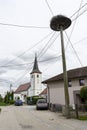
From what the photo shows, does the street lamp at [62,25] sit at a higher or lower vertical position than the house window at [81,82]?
higher

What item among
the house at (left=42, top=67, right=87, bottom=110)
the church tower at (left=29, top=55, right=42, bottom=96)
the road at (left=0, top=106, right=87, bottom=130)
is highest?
the church tower at (left=29, top=55, right=42, bottom=96)

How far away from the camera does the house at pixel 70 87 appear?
76.9ft

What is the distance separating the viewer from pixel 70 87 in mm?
24594

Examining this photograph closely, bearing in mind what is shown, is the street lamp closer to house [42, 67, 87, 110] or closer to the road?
the road

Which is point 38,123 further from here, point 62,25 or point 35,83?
point 35,83

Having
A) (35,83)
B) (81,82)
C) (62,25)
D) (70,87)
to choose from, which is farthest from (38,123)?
(35,83)

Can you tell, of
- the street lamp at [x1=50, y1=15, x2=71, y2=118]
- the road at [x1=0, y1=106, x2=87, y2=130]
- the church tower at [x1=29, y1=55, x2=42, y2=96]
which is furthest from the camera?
the church tower at [x1=29, y1=55, x2=42, y2=96]

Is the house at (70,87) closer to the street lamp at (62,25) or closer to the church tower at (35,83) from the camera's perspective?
the street lamp at (62,25)

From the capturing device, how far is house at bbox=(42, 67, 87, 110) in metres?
23.4

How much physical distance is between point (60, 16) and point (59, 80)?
480 inches

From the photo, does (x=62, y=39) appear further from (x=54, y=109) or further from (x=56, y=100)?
(x=56, y=100)

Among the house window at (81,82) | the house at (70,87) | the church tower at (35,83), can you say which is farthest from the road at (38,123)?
the church tower at (35,83)

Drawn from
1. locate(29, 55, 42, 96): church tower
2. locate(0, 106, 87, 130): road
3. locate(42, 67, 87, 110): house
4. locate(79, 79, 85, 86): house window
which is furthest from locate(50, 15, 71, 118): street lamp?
locate(29, 55, 42, 96): church tower

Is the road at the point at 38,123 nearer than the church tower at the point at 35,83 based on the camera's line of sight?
Yes
